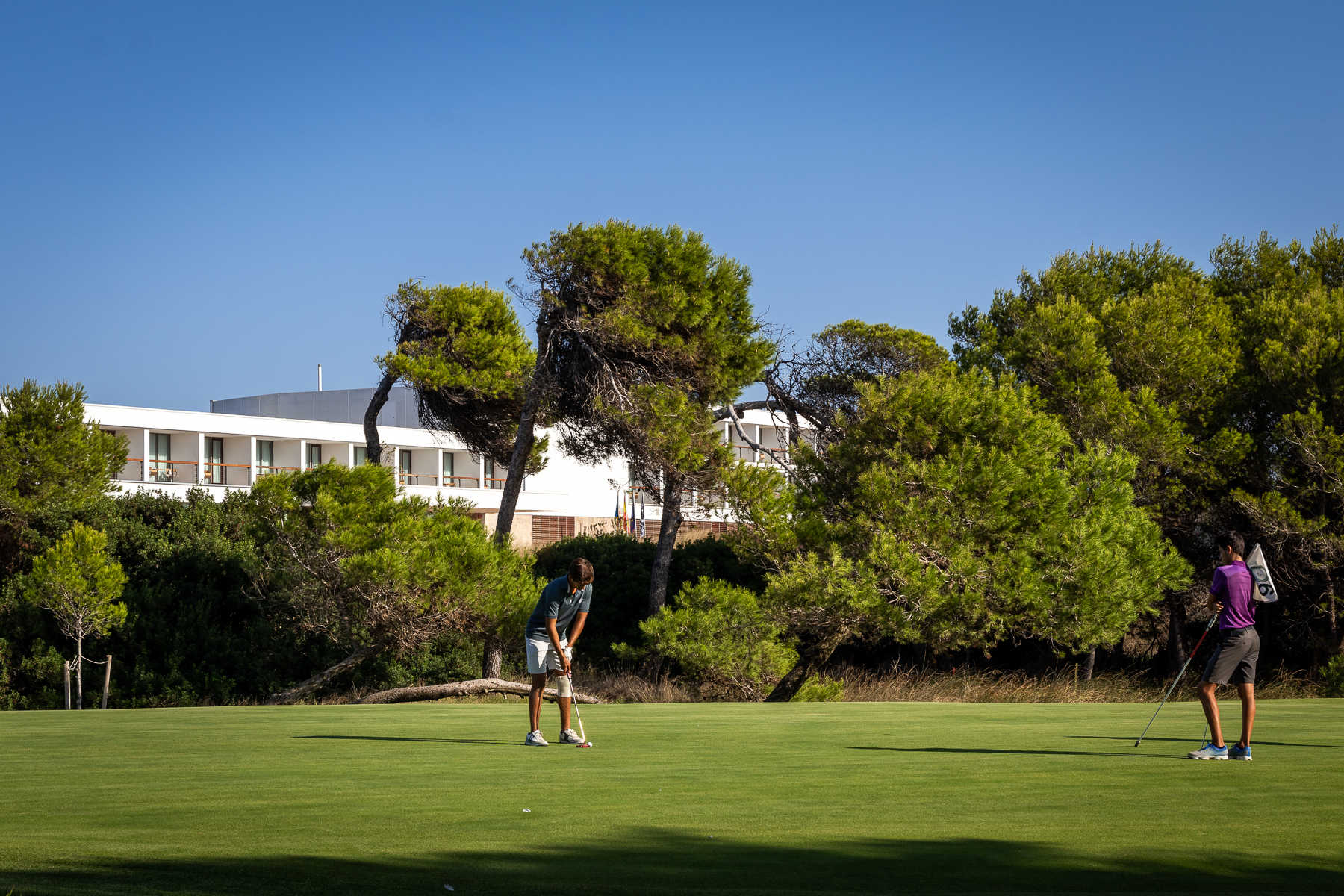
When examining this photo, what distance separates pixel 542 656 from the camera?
→ 10.9m

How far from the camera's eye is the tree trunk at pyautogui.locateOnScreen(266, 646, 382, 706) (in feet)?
87.4

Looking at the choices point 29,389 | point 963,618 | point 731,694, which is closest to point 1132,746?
point 963,618

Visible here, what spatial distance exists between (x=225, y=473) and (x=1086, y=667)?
134 ft

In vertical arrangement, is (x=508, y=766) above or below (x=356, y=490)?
below

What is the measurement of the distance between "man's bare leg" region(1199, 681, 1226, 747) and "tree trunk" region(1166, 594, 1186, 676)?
2073cm

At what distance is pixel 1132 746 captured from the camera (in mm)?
10742

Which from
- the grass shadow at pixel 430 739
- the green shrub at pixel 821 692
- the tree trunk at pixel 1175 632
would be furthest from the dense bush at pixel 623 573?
the grass shadow at pixel 430 739

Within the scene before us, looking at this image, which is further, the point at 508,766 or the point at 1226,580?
the point at 1226,580

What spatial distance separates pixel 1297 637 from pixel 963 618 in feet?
35.9

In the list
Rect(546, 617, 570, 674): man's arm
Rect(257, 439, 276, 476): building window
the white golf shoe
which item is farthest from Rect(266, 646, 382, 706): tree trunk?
Rect(257, 439, 276, 476): building window

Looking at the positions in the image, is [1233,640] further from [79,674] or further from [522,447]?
[79,674]

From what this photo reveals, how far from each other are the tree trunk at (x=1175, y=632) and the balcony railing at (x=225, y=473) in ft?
131

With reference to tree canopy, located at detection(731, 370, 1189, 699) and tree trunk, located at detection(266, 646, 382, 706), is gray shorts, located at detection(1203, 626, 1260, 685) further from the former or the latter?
tree trunk, located at detection(266, 646, 382, 706)

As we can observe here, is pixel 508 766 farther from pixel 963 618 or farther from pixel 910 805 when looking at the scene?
pixel 963 618
